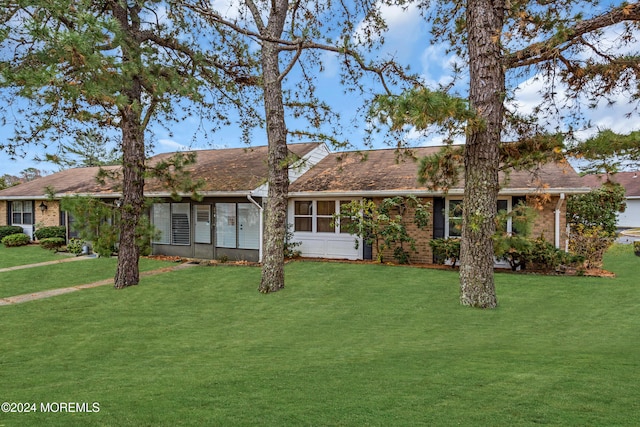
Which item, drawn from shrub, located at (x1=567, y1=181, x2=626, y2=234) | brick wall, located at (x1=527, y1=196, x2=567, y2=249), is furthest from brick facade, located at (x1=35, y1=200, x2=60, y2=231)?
shrub, located at (x1=567, y1=181, x2=626, y2=234)

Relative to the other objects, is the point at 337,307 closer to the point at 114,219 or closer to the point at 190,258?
the point at 114,219

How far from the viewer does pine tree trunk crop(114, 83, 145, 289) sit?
9727 millimetres

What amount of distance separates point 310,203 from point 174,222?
572cm

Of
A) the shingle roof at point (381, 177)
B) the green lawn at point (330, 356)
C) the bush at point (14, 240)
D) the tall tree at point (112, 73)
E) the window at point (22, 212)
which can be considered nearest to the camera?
the green lawn at point (330, 356)

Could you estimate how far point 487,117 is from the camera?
725 centimetres

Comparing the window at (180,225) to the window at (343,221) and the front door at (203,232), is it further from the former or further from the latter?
the window at (343,221)

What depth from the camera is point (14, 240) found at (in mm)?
18984

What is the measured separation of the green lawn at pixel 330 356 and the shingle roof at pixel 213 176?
16.0ft

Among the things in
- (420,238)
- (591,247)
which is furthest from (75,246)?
(591,247)

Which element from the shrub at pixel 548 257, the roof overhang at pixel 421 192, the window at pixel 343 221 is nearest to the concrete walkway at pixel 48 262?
the roof overhang at pixel 421 192

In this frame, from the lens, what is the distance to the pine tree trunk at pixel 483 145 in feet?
23.7

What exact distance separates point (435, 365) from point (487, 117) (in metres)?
5.02

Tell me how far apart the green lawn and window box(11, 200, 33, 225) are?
606 inches

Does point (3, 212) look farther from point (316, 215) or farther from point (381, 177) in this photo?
point (381, 177)
